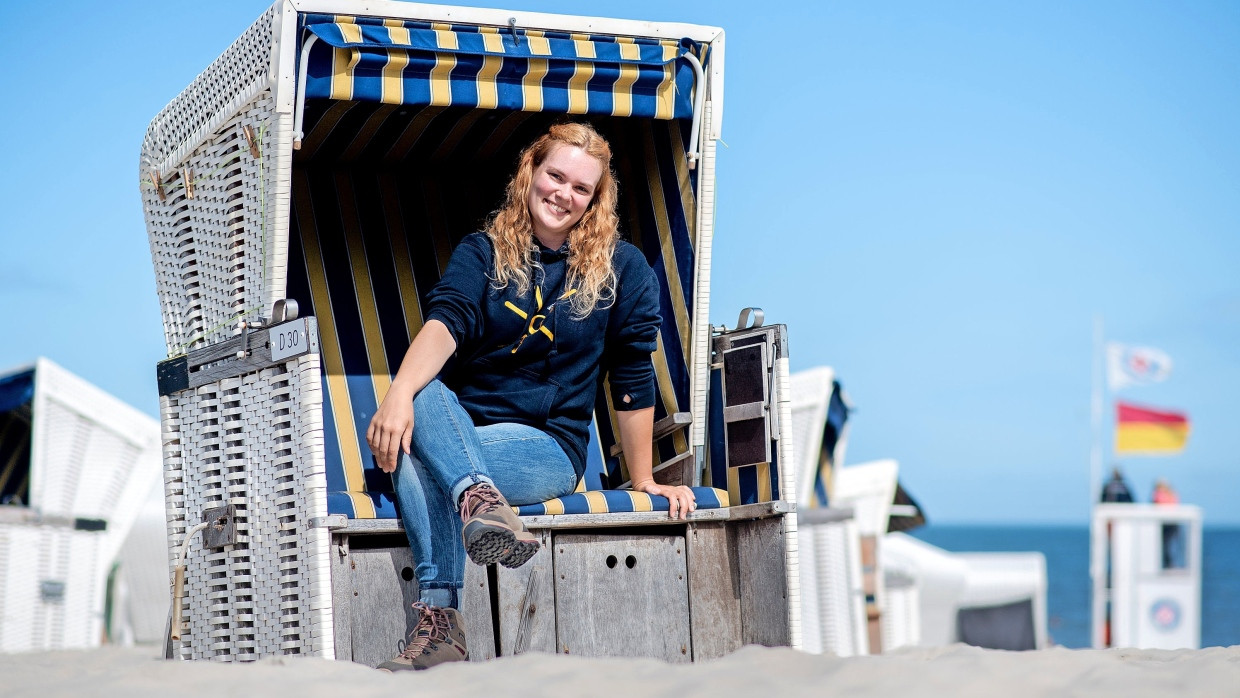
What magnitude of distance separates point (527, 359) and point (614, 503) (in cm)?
55

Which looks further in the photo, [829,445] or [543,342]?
[829,445]

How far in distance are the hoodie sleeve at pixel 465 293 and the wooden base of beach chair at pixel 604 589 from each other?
24.7 inches

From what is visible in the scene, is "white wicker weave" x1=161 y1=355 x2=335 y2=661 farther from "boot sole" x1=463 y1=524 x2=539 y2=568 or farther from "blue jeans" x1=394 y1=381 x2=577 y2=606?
"boot sole" x1=463 y1=524 x2=539 y2=568

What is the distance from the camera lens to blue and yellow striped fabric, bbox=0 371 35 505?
31.8 feet

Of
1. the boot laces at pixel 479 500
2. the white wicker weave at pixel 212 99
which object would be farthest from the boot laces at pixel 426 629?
the white wicker weave at pixel 212 99

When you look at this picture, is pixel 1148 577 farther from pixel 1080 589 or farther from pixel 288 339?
pixel 1080 589

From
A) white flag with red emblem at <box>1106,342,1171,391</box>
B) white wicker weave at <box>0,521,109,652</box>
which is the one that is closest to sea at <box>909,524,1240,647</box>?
white flag with red emblem at <box>1106,342,1171,391</box>

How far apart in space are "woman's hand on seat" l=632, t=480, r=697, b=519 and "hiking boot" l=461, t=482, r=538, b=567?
738mm

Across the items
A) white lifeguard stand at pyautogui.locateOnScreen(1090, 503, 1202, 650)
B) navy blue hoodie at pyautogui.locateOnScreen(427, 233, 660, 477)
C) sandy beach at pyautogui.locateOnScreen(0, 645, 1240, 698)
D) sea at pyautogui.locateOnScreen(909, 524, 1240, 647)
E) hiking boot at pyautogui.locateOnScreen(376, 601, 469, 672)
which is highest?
navy blue hoodie at pyautogui.locateOnScreen(427, 233, 660, 477)

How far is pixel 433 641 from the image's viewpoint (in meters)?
3.73

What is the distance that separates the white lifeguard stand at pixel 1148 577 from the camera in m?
14.5

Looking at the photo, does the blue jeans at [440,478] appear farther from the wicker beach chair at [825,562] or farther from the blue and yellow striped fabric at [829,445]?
the blue and yellow striped fabric at [829,445]

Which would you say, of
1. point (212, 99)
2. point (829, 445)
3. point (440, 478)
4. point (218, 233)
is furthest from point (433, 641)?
point (829, 445)

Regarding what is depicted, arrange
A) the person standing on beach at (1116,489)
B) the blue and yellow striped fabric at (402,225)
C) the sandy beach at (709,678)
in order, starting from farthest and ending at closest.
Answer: the person standing on beach at (1116,489) → the blue and yellow striped fabric at (402,225) → the sandy beach at (709,678)
